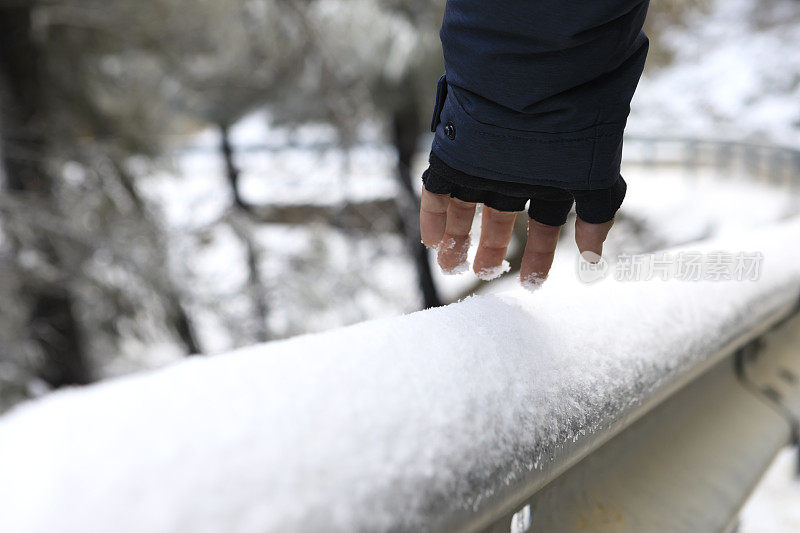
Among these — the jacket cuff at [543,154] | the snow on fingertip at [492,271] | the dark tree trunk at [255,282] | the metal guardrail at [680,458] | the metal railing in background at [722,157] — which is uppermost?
the jacket cuff at [543,154]

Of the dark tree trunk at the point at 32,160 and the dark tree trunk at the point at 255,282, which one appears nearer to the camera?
the dark tree trunk at the point at 32,160

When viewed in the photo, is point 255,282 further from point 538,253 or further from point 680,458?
point 680,458

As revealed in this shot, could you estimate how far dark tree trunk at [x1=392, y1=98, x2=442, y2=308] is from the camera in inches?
330

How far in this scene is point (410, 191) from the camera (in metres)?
8.68

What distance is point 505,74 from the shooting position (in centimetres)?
112

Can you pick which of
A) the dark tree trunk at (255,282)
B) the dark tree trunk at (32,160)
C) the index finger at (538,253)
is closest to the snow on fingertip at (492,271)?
the index finger at (538,253)

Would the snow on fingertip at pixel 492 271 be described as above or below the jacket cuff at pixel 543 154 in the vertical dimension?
below

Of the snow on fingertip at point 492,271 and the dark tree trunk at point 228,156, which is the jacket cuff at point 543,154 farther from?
the dark tree trunk at point 228,156

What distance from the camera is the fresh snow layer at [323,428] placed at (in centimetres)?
46

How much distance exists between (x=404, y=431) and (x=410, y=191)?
817 centimetres

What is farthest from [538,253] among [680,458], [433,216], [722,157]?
[722,157]

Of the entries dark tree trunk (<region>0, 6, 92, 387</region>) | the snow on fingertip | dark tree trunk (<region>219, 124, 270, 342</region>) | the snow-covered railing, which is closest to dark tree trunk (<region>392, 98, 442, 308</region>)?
dark tree trunk (<region>219, 124, 270, 342</region>)

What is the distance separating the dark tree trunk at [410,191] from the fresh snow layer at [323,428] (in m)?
7.39

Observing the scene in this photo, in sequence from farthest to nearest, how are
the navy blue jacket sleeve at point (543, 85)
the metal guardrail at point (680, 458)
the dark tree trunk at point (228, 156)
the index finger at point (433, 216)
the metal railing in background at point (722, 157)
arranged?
1. the metal railing in background at point (722, 157)
2. the dark tree trunk at point (228, 156)
3. the index finger at point (433, 216)
4. the navy blue jacket sleeve at point (543, 85)
5. the metal guardrail at point (680, 458)
